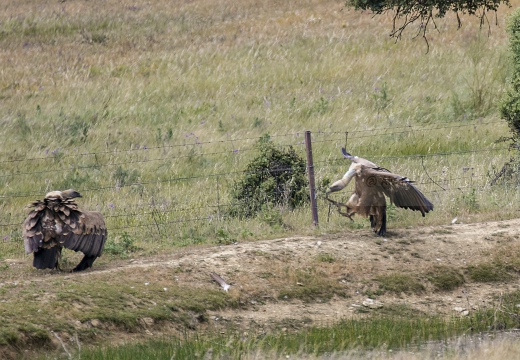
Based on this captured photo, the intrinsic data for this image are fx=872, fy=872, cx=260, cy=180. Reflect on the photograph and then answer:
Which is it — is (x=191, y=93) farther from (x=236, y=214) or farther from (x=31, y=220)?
(x=31, y=220)

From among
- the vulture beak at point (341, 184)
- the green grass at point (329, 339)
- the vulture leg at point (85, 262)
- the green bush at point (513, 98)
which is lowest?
the green grass at point (329, 339)

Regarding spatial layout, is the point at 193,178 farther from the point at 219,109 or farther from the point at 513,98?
the point at 219,109

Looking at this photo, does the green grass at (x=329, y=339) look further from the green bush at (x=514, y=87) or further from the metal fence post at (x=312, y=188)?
the green bush at (x=514, y=87)

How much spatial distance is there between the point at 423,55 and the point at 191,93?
→ 6604mm

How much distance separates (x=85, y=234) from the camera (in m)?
9.67

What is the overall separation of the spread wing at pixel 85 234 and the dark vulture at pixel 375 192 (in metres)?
3.08

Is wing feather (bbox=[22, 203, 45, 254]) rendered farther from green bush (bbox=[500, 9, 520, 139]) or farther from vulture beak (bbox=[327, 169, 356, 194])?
green bush (bbox=[500, 9, 520, 139])

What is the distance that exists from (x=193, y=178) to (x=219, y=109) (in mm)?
6544

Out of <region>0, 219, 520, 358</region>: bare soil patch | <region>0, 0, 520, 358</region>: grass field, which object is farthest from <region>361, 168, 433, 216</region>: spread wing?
<region>0, 0, 520, 358</region>: grass field

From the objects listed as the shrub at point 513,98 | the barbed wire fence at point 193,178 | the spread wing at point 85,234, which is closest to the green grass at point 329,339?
the spread wing at point 85,234

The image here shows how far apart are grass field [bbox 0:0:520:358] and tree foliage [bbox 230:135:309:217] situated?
269 mm

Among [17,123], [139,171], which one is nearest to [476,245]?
[139,171]

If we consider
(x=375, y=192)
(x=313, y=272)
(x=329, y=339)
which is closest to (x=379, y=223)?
(x=375, y=192)

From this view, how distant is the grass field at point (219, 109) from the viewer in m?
12.9
